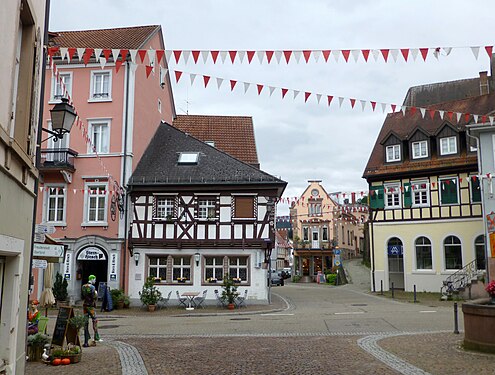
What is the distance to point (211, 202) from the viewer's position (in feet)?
84.7

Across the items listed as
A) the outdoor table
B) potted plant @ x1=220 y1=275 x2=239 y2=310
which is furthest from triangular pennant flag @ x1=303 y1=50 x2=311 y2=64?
the outdoor table

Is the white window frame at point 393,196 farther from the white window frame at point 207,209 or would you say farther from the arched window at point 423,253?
the white window frame at point 207,209

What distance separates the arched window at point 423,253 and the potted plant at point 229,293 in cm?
1252

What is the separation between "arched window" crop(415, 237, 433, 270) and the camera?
30859mm

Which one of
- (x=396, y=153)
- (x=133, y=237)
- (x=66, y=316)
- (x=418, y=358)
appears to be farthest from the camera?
(x=396, y=153)

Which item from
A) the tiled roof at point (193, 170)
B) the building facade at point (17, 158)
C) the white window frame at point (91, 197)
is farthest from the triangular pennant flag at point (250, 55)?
the white window frame at point (91, 197)

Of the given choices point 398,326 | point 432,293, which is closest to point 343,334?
point 398,326

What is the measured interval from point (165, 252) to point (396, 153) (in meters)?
16.0

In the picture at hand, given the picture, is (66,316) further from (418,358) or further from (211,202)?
(211,202)

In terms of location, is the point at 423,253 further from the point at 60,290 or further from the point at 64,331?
the point at 64,331

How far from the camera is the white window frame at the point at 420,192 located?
102 feet

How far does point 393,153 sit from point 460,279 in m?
8.80

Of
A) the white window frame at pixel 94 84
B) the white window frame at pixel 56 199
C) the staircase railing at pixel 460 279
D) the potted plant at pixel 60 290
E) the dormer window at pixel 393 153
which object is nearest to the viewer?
the potted plant at pixel 60 290

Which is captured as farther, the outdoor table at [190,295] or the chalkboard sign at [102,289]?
the outdoor table at [190,295]
